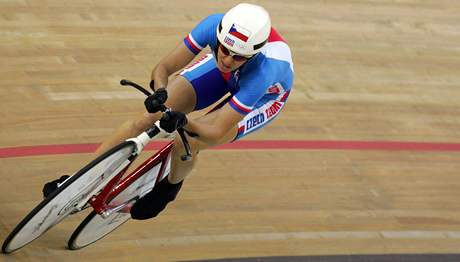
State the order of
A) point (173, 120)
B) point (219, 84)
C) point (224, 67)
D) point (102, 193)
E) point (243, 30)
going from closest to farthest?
1. point (173, 120)
2. point (243, 30)
3. point (224, 67)
4. point (102, 193)
5. point (219, 84)

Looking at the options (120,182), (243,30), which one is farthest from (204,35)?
(120,182)

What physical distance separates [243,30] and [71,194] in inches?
41.2

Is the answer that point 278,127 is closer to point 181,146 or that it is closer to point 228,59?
point 181,146

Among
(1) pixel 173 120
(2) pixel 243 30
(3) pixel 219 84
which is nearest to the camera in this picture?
(1) pixel 173 120

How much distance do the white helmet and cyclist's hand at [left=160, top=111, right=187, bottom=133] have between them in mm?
388

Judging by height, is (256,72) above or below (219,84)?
above

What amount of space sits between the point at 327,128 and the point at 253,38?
2.32 m

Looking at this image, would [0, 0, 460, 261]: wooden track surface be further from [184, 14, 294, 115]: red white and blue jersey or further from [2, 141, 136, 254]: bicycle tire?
[184, 14, 294, 115]: red white and blue jersey

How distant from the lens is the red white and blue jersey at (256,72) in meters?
3.81

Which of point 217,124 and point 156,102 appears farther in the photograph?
point 217,124

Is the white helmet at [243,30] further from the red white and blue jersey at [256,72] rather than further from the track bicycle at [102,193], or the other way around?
the track bicycle at [102,193]

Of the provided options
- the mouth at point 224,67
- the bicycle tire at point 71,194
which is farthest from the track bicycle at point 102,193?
the mouth at point 224,67

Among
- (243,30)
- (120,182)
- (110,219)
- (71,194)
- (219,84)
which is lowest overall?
(110,219)

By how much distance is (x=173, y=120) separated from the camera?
11.3 ft
